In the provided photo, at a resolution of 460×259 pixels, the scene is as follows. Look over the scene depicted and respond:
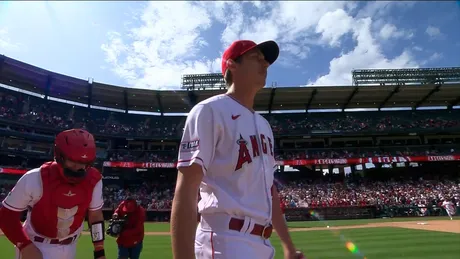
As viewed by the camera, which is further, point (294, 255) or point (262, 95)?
point (262, 95)

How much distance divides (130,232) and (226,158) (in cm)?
544

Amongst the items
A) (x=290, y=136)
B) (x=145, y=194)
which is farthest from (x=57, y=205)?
(x=290, y=136)

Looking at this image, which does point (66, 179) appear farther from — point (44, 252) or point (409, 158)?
point (409, 158)

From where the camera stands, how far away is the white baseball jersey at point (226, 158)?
165cm

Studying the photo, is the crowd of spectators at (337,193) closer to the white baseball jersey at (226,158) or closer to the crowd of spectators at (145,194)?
the crowd of spectators at (145,194)

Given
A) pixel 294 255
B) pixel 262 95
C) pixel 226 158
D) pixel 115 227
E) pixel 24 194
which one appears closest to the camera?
pixel 226 158

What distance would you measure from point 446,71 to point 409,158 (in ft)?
47.2

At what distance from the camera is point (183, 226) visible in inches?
56.6

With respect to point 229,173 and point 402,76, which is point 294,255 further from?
point 402,76

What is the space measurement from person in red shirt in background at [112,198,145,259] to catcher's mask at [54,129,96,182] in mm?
3946

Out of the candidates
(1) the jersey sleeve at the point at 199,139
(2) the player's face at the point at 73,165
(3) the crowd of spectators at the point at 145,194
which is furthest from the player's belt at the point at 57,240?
(3) the crowd of spectators at the point at 145,194

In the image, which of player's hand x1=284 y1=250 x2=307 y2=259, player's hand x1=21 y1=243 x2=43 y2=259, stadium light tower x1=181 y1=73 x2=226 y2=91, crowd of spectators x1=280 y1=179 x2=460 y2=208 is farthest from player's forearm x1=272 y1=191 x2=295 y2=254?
stadium light tower x1=181 y1=73 x2=226 y2=91

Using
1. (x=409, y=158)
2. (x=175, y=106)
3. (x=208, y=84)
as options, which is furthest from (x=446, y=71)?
(x=175, y=106)

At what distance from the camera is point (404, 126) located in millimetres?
38781
